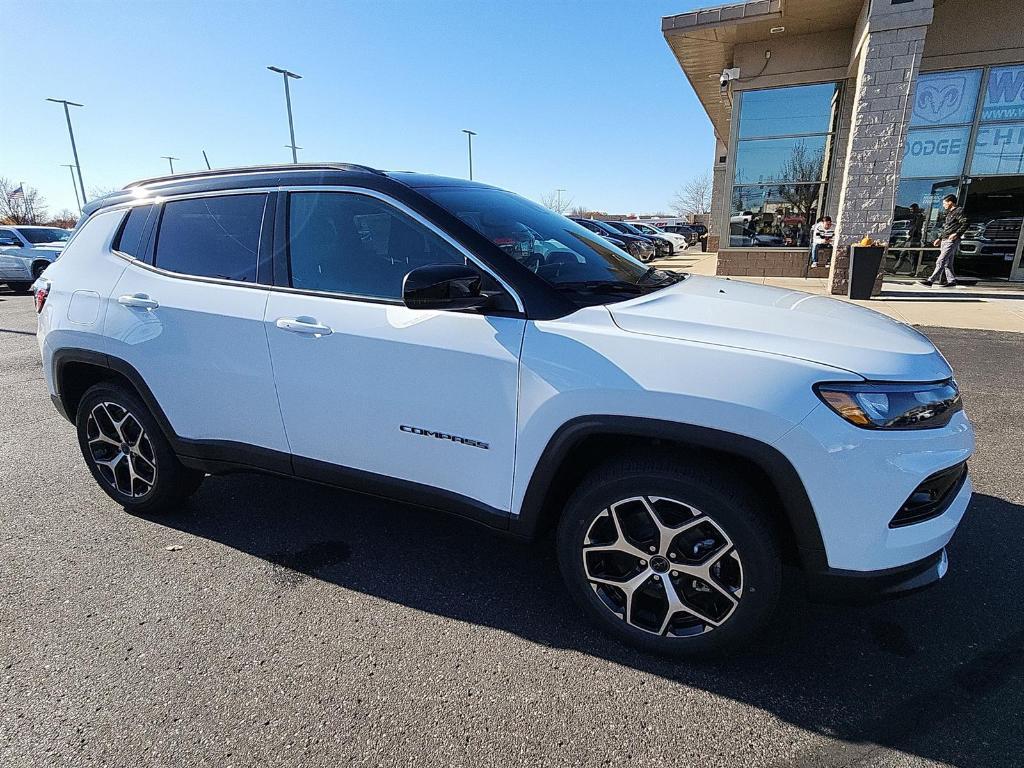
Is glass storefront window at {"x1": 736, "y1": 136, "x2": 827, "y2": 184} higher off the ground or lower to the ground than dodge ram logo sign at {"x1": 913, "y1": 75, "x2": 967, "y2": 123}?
lower

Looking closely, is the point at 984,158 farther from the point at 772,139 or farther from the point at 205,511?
the point at 205,511

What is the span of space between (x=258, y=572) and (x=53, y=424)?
11.5 ft

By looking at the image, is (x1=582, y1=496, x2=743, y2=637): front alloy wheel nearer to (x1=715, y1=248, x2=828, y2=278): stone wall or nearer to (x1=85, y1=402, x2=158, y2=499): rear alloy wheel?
(x1=85, y1=402, x2=158, y2=499): rear alloy wheel

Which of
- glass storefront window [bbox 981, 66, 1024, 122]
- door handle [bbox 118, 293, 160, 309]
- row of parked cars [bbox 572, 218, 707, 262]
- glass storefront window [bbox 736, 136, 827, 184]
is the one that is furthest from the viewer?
row of parked cars [bbox 572, 218, 707, 262]

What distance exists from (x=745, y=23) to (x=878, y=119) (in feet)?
12.4

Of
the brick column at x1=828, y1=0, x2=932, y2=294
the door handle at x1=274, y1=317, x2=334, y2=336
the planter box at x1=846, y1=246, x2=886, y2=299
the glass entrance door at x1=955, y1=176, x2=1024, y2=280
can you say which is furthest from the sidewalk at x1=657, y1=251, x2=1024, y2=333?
the door handle at x1=274, y1=317, x2=334, y2=336

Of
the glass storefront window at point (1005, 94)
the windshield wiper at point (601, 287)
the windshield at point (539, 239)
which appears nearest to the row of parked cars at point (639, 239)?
the glass storefront window at point (1005, 94)

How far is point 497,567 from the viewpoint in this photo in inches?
111

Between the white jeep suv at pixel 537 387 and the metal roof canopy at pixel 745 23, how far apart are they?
1199cm

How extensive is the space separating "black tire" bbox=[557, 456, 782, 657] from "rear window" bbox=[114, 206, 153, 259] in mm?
2695

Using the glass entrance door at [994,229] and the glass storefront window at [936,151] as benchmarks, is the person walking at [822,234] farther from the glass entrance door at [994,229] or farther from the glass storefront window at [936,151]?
the glass entrance door at [994,229]

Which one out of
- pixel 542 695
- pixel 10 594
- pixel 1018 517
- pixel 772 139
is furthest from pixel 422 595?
pixel 772 139

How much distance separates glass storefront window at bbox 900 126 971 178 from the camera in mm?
12242

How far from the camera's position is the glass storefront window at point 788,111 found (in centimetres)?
1350
